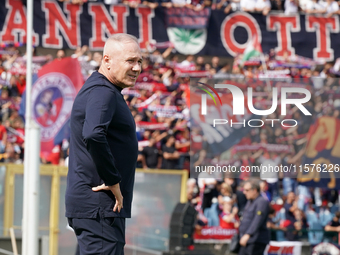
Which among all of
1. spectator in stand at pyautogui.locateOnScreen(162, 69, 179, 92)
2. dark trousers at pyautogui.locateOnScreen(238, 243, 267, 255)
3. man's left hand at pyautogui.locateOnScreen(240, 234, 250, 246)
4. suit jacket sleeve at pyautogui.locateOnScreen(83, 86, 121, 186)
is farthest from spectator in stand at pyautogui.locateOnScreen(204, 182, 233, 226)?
suit jacket sleeve at pyautogui.locateOnScreen(83, 86, 121, 186)

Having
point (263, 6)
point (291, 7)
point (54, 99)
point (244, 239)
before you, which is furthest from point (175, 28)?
point (244, 239)

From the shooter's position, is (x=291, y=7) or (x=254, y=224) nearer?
(x=254, y=224)

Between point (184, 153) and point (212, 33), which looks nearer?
point (184, 153)

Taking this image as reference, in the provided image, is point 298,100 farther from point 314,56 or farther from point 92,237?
point 314,56

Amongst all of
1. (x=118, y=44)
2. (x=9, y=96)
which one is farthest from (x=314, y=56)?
(x=118, y=44)

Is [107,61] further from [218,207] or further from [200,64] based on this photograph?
[200,64]

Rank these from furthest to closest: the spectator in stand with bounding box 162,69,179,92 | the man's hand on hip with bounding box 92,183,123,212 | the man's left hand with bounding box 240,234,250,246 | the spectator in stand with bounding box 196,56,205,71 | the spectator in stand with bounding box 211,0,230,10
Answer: the spectator in stand with bounding box 211,0,230,10, the spectator in stand with bounding box 196,56,205,71, the spectator in stand with bounding box 162,69,179,92, the man's left hand with bounding box 240,234,250,246, the man's hand on hip with bounding box 92,183,123,212

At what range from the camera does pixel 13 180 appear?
10.1 meters

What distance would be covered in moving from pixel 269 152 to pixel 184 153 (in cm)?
610

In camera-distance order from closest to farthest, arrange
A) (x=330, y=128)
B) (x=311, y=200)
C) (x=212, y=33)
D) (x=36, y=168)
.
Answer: (x=330, y=128)
(x=36, y=168)
(x=311, y=200)
(x=212, y=33)

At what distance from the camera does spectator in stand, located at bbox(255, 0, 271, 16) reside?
18078 mm

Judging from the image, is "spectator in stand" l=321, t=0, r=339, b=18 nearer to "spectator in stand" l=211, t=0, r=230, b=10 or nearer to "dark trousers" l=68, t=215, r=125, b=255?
"spectator in stand" l=211, t=0, r=230, b=10

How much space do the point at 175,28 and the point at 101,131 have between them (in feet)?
46.0

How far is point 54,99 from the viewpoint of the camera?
10836 millimetres
